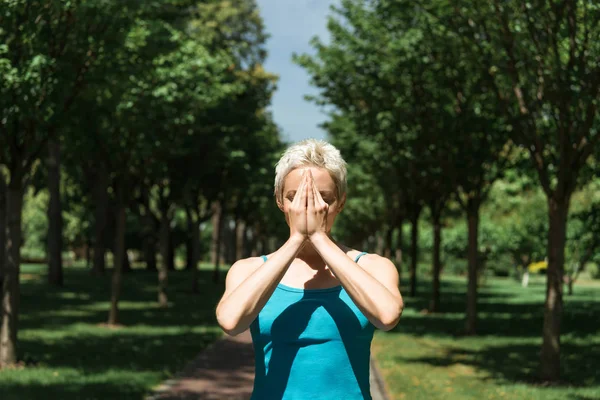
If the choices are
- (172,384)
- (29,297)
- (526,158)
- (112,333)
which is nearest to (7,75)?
(172,384)

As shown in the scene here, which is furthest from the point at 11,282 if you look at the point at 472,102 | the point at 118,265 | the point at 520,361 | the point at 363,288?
the point at 472,102

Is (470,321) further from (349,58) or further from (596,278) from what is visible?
(596,278)

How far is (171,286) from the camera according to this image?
34406 millimetres

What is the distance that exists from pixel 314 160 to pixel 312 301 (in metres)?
0.45

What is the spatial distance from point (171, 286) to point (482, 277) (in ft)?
Answer: 86.5

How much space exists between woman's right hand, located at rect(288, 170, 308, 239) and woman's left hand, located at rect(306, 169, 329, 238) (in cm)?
1

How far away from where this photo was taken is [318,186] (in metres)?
2.63

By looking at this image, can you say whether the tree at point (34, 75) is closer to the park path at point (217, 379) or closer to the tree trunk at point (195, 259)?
the park path at point (217, 379)

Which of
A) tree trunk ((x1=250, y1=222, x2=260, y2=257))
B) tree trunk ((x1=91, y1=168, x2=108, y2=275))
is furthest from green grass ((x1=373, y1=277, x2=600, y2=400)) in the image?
tree trunk ((x1=250, y1=222, x2=260, y2=257))

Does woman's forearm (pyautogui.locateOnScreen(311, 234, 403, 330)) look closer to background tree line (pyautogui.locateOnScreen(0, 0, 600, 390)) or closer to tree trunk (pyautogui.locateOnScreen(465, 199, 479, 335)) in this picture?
background tree line (pyautogui.locateOnScreen(0, 0, 600, 390))

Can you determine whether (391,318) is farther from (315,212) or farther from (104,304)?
(104,304)

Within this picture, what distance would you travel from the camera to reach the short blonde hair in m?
2.65

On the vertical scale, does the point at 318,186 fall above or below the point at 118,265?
above

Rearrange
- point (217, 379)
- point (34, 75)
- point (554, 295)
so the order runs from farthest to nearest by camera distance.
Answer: point (554, 295) < point (217, 379) < point (34, 75)
